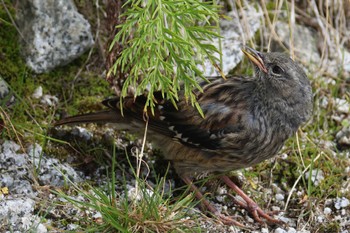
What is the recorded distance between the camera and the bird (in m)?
4.90

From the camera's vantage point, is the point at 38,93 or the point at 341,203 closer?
the point at 341,203

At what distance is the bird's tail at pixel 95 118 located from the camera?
5.09 metres

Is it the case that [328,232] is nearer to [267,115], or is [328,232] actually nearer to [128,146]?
[267,115]

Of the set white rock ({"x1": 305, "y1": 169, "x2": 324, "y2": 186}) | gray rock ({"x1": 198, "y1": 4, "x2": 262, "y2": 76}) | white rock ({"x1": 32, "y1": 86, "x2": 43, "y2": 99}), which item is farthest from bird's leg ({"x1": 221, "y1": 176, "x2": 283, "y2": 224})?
white rock ({"x1": 32, "y1": 86, "x2": 43, "y2": 99})

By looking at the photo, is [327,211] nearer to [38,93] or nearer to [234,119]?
[234,119]

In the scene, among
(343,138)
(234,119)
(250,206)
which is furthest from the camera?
(343,138)

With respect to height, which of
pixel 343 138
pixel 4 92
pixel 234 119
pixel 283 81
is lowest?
pixel 343 138

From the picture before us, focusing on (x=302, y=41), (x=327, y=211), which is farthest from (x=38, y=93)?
(x=302, y=41)

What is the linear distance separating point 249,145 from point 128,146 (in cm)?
106

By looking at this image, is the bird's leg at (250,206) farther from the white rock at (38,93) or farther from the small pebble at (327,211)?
the white rock at (38,93)

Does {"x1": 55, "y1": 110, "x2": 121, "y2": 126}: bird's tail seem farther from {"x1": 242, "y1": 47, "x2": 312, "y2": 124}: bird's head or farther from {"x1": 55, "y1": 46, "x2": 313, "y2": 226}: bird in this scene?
{"x1": 242, "y1": 47, "x2": 312, "y2": 124}: bird's head

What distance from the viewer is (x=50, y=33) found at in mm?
5590

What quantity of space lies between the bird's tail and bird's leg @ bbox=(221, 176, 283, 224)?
948 millimetres

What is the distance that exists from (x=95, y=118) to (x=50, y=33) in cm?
91
